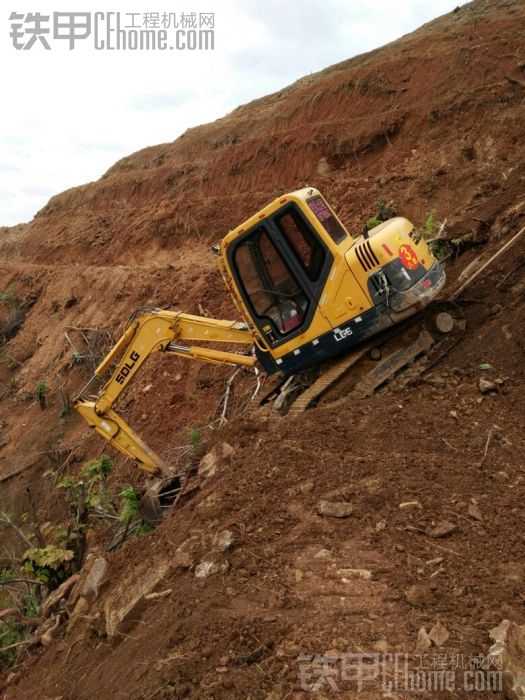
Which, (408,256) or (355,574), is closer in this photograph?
(355,574)

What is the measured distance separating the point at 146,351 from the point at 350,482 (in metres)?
3.56

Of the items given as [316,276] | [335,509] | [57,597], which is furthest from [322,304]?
[57,597]

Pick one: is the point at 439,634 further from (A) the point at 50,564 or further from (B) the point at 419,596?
(A) the point at 50,564

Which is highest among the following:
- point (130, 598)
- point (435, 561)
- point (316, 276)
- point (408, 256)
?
point (316, 276)

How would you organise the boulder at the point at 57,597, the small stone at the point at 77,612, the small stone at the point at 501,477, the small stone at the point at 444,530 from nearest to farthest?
the small stone at the point at 444,530 < the small stone at the point at 501,477 < the small stone at the point at 77,612 < the boulder at the point at 57,597

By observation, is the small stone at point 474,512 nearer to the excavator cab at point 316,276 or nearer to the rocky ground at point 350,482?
the rocky ground at point 350,482

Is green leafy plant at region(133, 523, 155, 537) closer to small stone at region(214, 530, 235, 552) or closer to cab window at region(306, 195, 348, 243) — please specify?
small stone at region(214, 530, 235, 552)

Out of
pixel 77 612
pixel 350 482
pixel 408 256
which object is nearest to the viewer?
pixel 350 482

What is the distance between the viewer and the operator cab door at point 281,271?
20.7 feet

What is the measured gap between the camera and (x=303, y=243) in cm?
635

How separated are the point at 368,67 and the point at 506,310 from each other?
11.7 m

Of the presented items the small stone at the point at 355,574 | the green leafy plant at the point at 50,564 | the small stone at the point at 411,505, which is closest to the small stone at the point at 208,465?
the green leafy plant at the point at 50,564

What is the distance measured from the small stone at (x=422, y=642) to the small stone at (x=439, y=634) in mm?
28

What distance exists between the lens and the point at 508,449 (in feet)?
16.3
